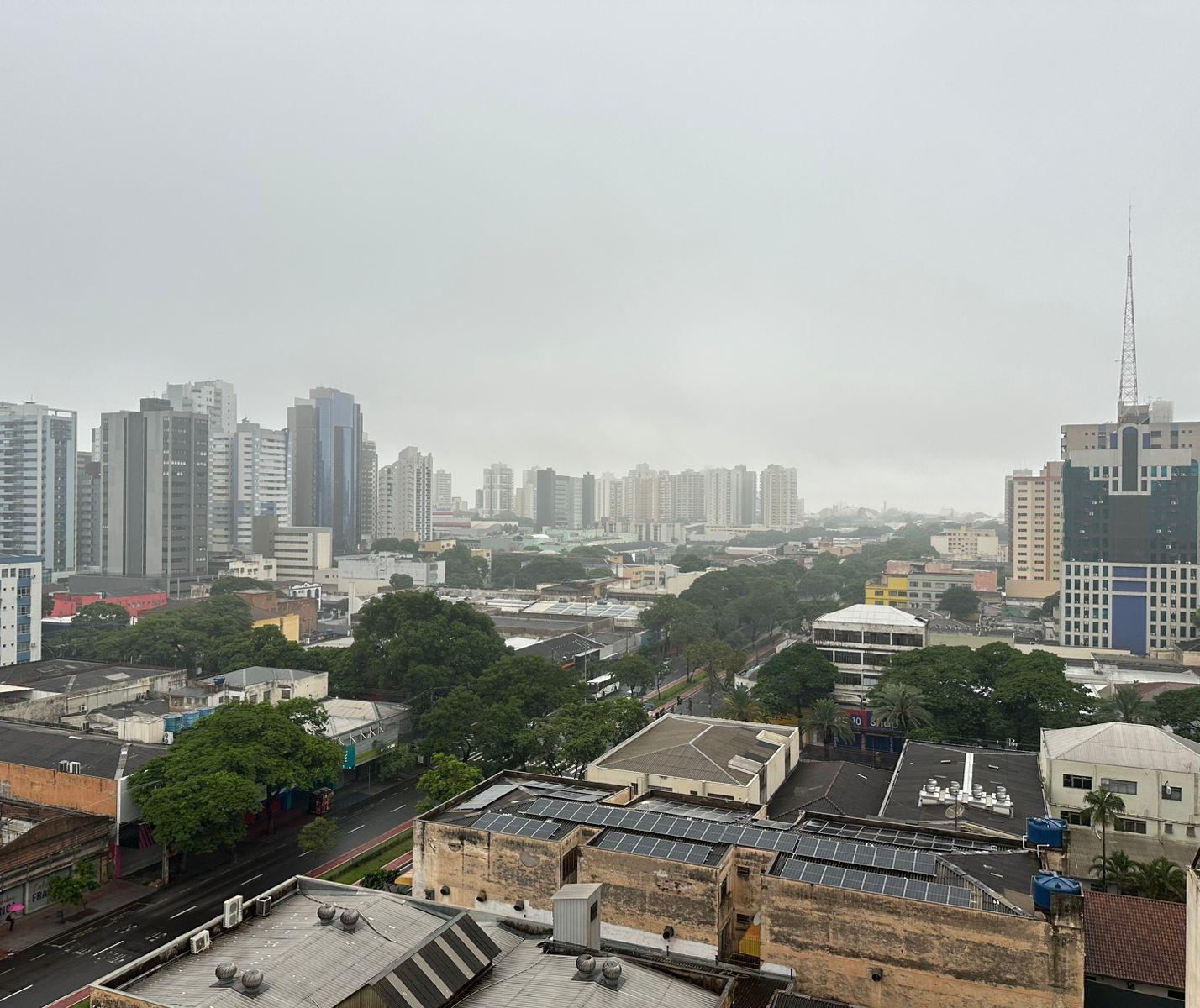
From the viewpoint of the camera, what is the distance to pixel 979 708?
44.2 meters

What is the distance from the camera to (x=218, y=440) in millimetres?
138000

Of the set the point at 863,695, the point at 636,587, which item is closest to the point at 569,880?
the point at 863,695

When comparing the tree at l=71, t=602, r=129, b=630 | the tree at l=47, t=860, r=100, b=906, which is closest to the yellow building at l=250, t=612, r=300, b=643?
the tree at l=71, t=602, r=129, b=630

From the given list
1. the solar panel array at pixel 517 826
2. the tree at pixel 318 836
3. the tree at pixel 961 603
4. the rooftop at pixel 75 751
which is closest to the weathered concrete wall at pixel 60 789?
the rooftop at pixel 75 751

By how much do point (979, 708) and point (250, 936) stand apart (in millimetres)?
38806

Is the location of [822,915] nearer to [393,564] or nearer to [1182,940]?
[1182,940]

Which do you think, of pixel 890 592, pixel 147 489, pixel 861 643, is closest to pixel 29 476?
pixel 147 489

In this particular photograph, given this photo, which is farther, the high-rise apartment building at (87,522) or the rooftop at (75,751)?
the high-rise apartment building at (87,522)

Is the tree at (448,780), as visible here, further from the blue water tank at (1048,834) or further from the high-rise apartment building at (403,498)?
the high-rise apartment building at (403,498)

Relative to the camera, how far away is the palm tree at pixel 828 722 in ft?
151

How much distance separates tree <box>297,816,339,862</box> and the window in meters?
30.2

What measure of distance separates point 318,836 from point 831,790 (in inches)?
797

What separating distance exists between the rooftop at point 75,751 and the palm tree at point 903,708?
35425 millimetres

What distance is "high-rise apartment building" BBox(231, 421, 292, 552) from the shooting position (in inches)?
5335
